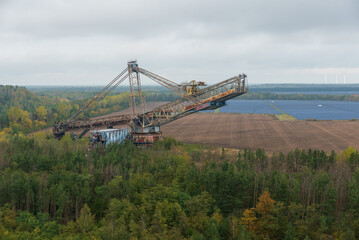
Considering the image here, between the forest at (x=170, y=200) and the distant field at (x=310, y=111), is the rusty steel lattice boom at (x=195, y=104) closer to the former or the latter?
the forest at (x=170, y=200)

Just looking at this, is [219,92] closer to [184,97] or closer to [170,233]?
[184,97]

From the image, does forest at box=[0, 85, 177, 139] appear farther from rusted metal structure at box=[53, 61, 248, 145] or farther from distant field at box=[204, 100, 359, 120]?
distant field at box=[204, 100, 359, 120]

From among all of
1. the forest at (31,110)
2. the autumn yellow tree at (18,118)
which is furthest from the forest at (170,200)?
the autumn yellow tree at (18,118)

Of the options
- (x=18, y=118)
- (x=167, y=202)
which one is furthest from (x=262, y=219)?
(x=18, y=118)

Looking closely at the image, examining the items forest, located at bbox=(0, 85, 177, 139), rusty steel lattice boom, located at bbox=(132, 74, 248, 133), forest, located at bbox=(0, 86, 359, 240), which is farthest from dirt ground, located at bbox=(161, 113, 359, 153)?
forest, located at bbox=(0, 85, 177, 139)

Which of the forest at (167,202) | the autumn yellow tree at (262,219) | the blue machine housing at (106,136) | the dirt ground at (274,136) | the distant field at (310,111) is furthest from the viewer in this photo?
the distant field at (310,111)
